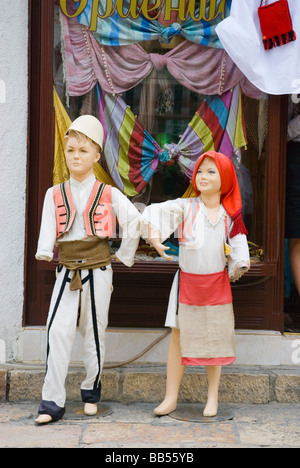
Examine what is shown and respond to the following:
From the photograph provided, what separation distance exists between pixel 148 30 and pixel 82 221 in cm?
175

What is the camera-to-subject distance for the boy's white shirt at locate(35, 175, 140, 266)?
441 cm

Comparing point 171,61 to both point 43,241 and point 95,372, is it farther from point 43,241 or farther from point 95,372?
point 95,372

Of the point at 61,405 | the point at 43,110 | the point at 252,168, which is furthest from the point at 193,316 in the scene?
the point at 43,110

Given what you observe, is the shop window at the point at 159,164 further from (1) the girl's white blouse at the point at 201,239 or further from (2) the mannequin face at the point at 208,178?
(2) the mannequin face at the point at 208,178

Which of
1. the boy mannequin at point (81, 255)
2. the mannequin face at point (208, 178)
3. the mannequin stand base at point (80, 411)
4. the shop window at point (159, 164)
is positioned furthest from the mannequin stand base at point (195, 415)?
the mannequin face at point (208, 178)

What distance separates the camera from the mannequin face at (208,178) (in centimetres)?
441

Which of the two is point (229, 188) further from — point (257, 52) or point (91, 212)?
point (257, 52)

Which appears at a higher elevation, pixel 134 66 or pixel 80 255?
pixel 134 66

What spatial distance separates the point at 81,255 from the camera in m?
4.39

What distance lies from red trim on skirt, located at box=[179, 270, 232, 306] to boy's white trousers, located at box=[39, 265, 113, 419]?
539 millimetres

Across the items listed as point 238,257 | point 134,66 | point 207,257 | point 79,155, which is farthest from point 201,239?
point 134,66

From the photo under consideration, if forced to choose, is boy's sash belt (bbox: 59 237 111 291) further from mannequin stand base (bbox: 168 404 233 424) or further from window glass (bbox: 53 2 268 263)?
mannequin stand base (bbox: 168 404 233 424)

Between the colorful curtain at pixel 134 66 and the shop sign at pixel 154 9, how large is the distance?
16cm

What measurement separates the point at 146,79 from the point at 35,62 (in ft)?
2.88
